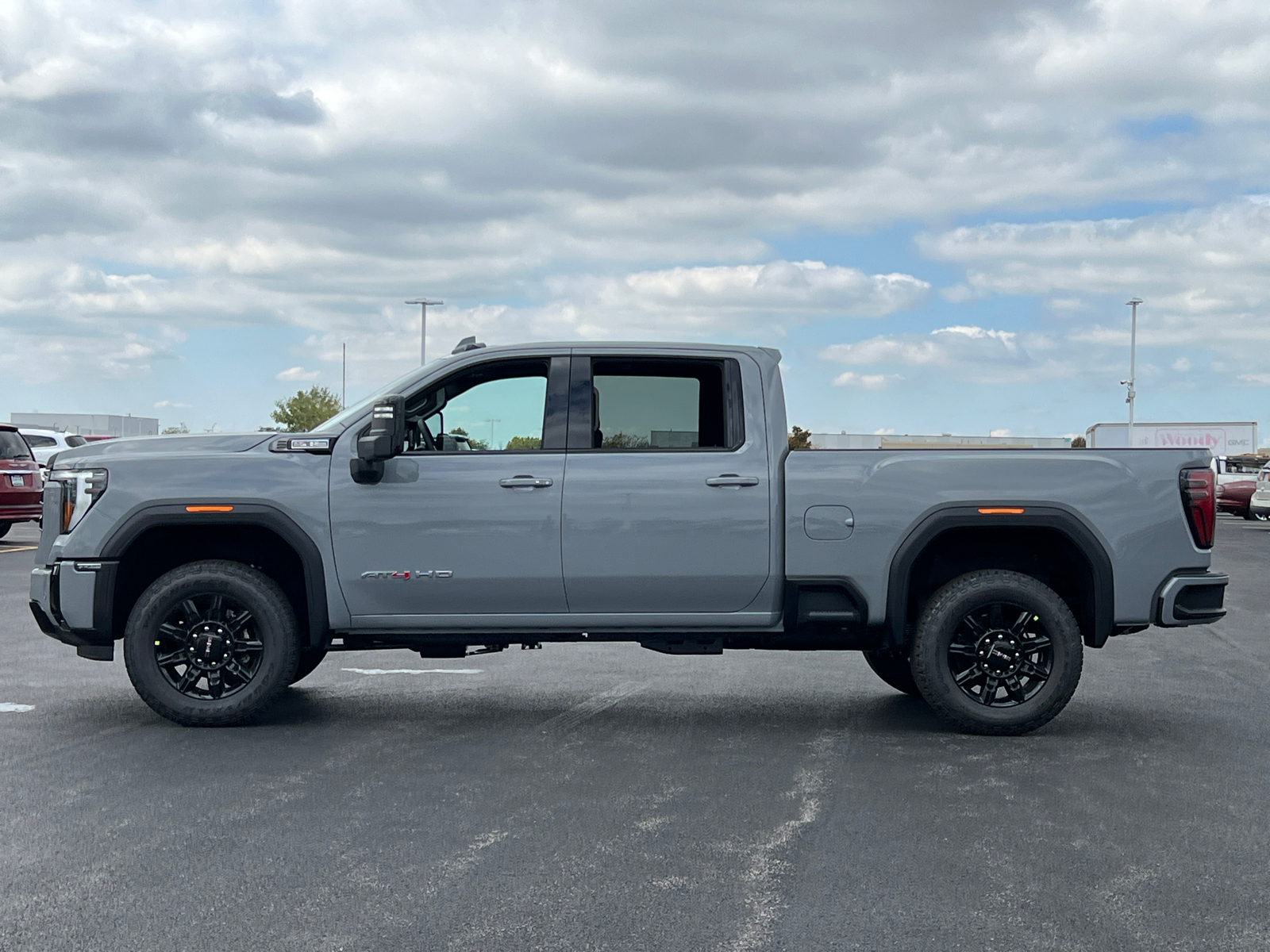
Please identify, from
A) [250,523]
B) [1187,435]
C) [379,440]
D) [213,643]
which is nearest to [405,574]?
[379,440]

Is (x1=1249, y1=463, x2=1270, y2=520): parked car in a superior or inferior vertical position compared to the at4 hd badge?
inferior

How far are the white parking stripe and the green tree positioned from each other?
2.77 metres

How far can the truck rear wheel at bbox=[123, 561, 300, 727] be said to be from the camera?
7449 mm

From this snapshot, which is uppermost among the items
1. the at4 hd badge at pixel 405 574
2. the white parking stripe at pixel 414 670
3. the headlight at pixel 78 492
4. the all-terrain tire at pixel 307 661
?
the headlight at pixel 78 492

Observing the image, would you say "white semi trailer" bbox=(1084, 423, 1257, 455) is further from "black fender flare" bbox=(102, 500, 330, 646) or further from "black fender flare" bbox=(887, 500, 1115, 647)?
"black fender flare" bbox=(102, 500, 330, 646)

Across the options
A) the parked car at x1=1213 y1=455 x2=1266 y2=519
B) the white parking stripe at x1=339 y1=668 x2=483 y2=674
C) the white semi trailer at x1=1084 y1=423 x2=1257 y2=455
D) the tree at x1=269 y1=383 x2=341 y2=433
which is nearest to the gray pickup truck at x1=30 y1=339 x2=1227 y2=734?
the white parking stripe at x1=339 y1=668 x2=483 y2=674

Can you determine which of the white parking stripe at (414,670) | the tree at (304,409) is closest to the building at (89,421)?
the tree at (304,409)

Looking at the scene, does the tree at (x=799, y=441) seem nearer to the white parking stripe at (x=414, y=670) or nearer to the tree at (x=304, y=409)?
the white parking stripe at (x=414, y=670)

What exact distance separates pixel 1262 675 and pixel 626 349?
210 inches

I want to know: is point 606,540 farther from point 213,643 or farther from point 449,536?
point 213,643

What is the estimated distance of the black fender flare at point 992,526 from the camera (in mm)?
7355

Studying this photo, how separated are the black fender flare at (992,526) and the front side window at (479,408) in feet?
6.95

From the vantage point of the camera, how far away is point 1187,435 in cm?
6862

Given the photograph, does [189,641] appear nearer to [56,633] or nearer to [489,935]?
[56,633]
